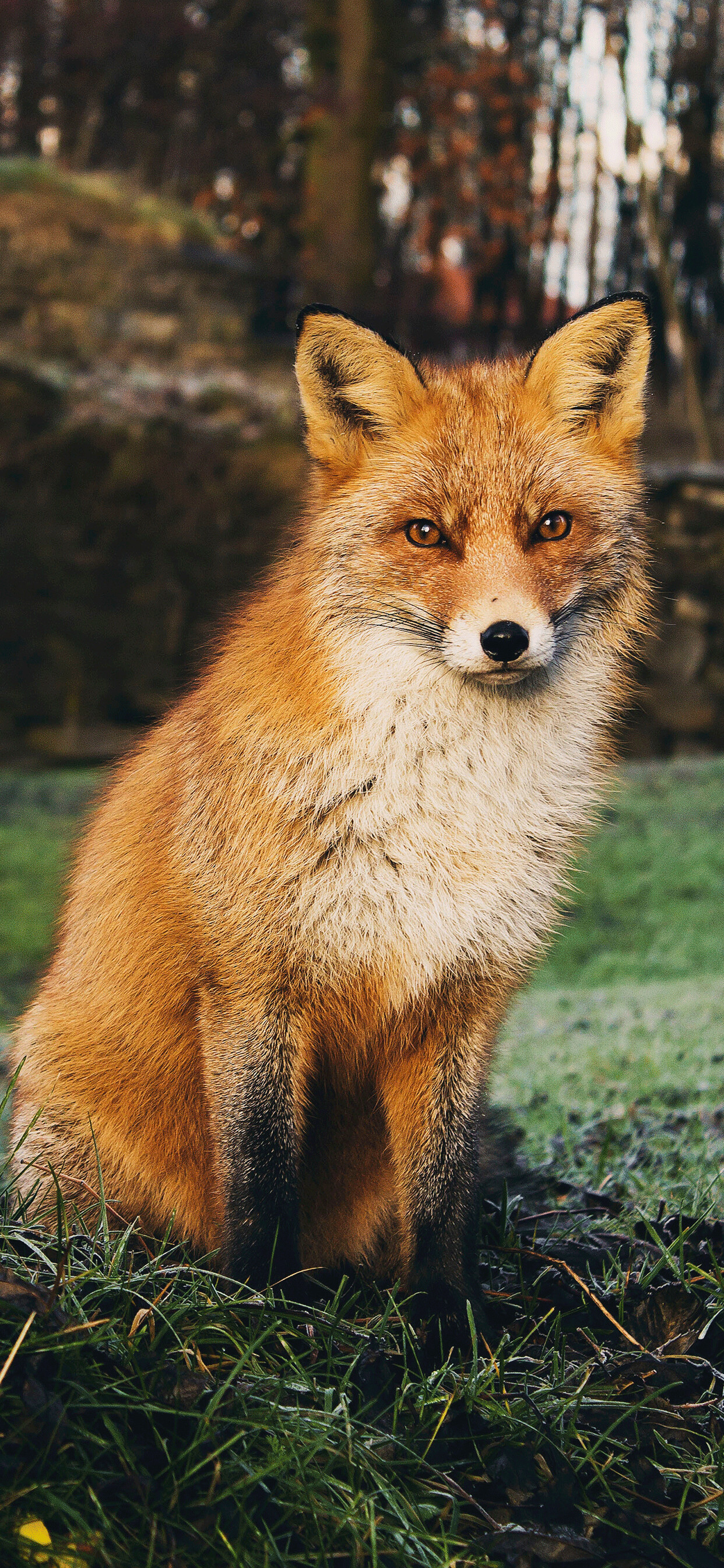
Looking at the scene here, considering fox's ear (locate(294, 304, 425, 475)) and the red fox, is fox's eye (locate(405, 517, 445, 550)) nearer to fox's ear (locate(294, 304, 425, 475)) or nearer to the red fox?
the red fox

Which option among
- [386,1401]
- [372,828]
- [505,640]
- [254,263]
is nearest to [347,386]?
[505,640]

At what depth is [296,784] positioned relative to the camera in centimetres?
241

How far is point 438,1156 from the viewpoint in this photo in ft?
8.49

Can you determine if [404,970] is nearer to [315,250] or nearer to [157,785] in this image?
[157,785]

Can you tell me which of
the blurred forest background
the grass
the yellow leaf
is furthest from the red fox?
the blurred forest background

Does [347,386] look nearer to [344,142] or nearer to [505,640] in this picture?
[505,640]

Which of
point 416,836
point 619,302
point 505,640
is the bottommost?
point 416,836

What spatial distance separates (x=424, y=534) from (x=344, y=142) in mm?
7908

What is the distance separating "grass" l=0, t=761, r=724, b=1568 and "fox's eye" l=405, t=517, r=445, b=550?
2.98 feet

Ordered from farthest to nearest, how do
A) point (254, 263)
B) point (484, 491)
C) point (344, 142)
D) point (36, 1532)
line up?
point (254, 263) < point (344, 142) < point (484, 491) < point (36, 1532)

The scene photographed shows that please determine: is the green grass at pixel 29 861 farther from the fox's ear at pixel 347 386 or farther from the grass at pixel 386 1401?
the fox's ear at pixel 347 386

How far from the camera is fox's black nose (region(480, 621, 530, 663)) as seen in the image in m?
2.17

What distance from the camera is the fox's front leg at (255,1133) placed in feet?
7.86

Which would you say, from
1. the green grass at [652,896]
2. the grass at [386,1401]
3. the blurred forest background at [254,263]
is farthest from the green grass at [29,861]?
the grass at [386,1401]
